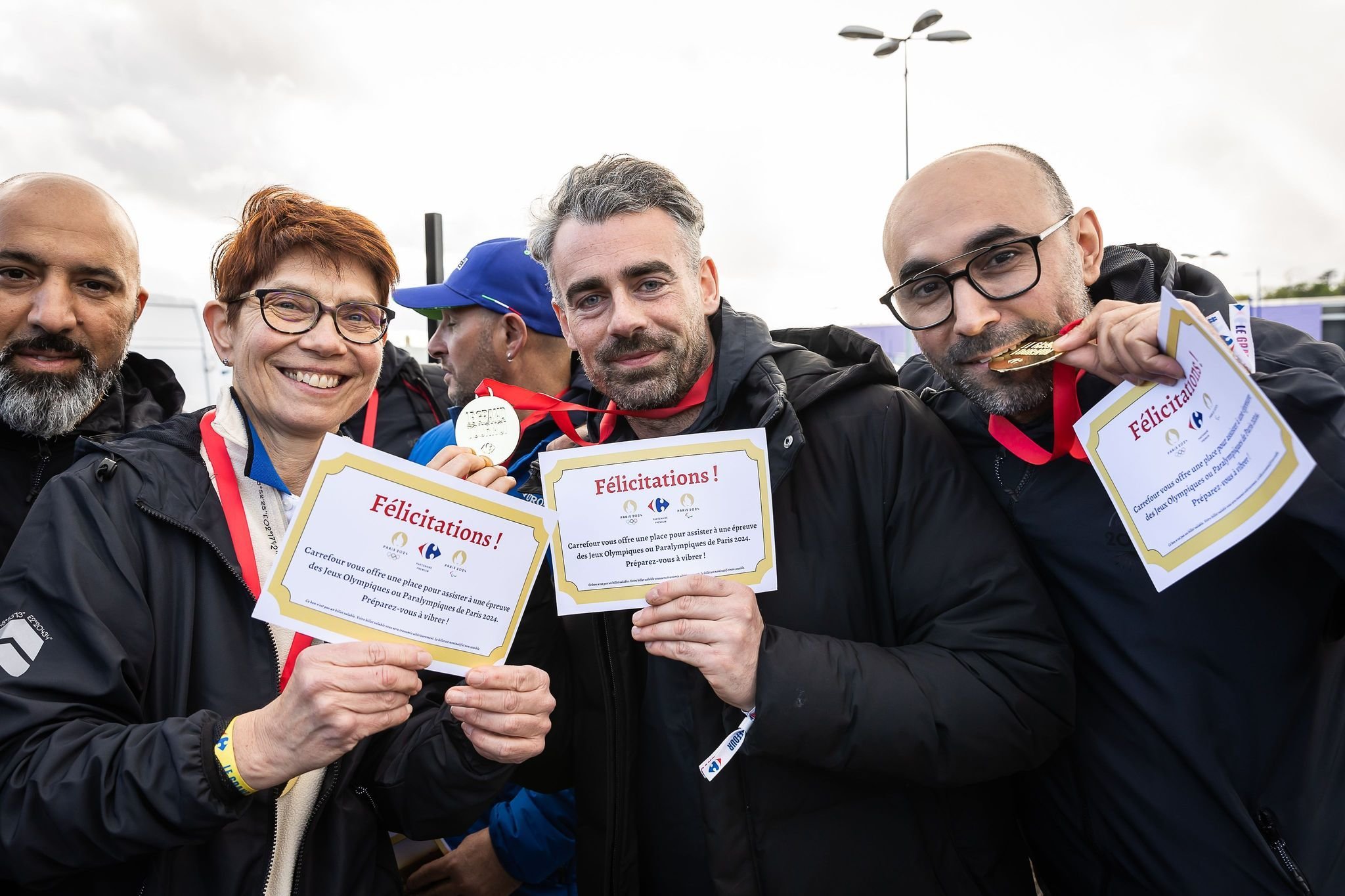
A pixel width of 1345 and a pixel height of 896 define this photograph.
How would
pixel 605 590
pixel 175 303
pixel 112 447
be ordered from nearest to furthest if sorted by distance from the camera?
pixel 605 590, pixel 112 447, pixel 175 303

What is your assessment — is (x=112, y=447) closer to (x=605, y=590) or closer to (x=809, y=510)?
(x=605, y=590)

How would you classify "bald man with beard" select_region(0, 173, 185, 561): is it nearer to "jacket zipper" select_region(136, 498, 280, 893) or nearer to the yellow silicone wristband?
"jacket zipper" select_region(136, 498, 280, 893)

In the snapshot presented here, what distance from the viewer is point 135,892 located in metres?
1.81

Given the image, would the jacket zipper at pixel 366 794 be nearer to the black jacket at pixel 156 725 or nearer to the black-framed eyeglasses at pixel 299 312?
the black jacket at pixel 156 725

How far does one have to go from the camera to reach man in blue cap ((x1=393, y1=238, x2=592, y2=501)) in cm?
392

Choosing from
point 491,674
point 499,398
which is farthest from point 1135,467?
point 499,398

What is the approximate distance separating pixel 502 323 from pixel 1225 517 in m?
3.18

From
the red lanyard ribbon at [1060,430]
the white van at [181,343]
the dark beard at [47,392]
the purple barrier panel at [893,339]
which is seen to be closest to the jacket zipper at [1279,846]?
the red lanyard ribbon at [1060,430]

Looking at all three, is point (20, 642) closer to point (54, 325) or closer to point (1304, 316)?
point (54, 325)

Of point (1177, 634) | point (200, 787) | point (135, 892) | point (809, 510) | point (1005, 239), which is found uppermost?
point (1005, 239)

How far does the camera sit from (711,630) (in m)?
1.84

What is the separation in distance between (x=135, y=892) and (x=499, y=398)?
1488 millimetres

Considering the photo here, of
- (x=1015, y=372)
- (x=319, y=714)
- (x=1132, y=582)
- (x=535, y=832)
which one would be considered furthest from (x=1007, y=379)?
(x=535, y=832)

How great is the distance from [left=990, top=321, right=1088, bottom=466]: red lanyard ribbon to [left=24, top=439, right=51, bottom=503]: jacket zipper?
328cm
